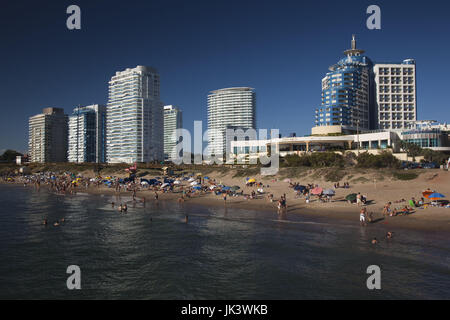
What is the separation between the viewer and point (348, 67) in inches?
4550

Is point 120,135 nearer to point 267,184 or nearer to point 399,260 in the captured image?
point 267,184

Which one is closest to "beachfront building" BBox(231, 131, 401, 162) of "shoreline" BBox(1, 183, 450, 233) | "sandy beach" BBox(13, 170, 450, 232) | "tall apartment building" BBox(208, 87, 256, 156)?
"sandy beach" BBox(13, 170, 450, 232)

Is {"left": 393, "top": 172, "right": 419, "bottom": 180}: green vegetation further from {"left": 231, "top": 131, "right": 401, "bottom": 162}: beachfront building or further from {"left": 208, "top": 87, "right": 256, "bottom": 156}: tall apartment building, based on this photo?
{"left": 208, "top": 87, "right": 256, "bottom": 156}: tall apartment building

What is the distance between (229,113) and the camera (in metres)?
182

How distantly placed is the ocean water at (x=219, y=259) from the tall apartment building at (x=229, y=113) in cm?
14820

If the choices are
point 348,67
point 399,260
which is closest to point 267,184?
point 399,260

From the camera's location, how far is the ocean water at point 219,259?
16.2 meters

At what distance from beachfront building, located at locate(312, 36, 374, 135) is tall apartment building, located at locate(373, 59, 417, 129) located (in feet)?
25.4

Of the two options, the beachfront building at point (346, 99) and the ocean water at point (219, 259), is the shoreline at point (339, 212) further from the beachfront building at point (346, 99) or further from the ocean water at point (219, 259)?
the beachfront building at point (346, 99)

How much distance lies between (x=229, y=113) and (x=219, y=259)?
164892mm

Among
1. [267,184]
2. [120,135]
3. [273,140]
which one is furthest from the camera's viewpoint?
[120,135]

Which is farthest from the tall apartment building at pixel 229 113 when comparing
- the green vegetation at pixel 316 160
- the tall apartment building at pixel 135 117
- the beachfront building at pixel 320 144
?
the green vegetation at pixel 316 160
